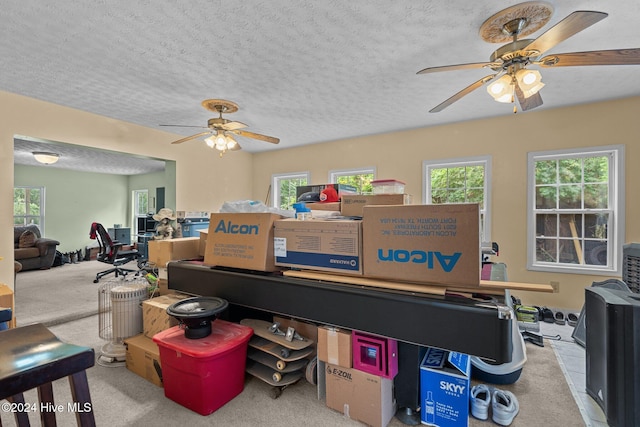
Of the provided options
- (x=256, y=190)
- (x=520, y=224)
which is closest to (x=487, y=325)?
(x=520, y=224)

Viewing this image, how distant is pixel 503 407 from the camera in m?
1.78

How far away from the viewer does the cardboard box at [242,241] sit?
2043mm

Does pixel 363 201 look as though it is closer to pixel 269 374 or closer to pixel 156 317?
pixel 269 374

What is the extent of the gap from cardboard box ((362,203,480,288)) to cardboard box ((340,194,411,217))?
11.7 inches

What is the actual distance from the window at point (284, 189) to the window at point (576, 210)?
13.0 feet

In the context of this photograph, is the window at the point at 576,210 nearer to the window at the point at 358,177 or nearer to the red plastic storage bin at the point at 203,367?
the window at the point at 358,177

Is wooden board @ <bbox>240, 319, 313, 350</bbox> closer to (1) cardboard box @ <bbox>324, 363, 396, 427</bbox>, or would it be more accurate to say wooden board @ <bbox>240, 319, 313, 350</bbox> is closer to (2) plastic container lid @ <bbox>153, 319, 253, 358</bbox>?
(2) plastic container lid @ <bbox>153, 319, 253, 358</bbox>

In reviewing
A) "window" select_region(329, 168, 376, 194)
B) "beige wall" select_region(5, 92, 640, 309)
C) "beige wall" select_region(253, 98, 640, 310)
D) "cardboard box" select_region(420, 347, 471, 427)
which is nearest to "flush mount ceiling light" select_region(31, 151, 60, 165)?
"beige wall" select_region(5, 92, 640, 309)

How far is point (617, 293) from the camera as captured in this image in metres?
1.87

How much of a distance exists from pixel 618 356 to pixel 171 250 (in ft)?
10.7

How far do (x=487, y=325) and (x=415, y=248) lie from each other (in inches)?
18.8

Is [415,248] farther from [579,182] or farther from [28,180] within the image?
[28,180]

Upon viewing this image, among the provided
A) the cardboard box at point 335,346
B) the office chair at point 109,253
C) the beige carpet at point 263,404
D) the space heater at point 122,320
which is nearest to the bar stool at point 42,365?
the beige carpet at point 263,404

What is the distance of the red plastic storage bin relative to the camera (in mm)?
1795
